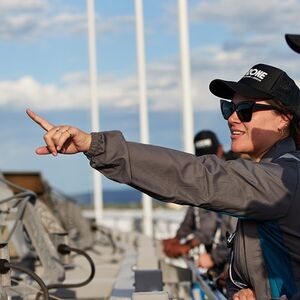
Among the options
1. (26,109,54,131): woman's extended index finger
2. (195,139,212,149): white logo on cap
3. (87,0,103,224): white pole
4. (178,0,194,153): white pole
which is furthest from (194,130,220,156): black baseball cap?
(87,0,103,224): white pole

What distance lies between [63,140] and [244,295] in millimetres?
1284

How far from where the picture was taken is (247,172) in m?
4.18

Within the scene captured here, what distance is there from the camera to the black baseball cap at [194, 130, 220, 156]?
11.4 m

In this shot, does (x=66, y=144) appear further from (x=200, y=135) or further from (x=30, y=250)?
(x=200, y=135)

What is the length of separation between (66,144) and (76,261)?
319 inches

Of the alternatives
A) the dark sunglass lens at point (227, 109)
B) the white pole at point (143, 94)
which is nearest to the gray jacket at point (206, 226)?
the dark sunglass lens at point (227, 109)

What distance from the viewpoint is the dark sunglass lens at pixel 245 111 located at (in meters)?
4.63

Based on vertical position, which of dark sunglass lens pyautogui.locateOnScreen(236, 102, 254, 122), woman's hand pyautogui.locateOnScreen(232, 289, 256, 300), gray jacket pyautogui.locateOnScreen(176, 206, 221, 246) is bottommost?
gray jacket pyautogui.locateOnScreen(176, 206, 221, 246)

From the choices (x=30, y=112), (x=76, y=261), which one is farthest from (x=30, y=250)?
(x=30, y=112)

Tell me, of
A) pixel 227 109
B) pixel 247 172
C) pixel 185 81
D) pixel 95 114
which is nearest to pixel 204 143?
pixel 227 109

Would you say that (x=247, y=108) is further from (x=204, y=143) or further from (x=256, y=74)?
(x=204, y=143)

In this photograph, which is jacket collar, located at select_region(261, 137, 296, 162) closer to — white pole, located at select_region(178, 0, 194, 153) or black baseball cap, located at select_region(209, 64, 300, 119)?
black baseball cap, located at select_region(209, 64, 300, 119)

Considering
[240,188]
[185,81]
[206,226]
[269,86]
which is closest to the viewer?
[240,188]

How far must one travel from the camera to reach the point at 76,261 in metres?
12.0
